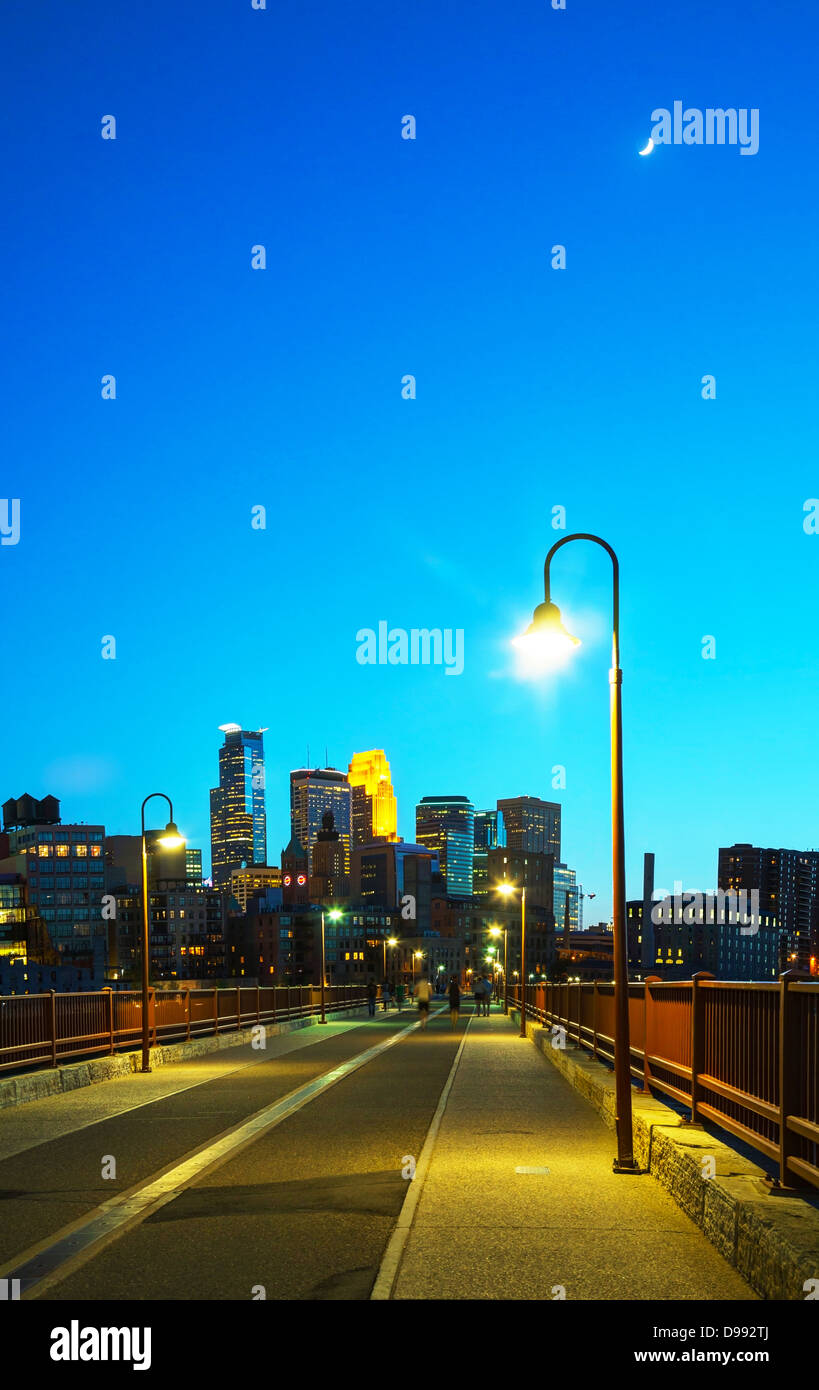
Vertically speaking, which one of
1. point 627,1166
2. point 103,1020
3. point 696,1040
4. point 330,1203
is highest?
point 696,1040

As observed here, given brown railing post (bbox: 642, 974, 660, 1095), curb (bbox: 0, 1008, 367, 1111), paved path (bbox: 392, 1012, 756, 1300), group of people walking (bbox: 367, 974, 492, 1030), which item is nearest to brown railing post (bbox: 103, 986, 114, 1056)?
curb (bbox: 0, 1008, 367, 1111)

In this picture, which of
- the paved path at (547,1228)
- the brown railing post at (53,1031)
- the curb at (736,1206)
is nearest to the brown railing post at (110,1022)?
the brown railing post at (53,1031)

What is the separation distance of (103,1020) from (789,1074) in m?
18.6

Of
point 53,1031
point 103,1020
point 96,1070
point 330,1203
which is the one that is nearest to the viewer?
point 330,1203

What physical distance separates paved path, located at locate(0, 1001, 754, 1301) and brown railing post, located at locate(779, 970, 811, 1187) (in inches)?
29.3

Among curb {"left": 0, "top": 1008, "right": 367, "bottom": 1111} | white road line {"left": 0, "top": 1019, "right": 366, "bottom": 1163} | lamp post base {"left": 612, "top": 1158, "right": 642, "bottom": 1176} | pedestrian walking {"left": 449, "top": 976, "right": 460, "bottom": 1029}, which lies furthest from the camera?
pedestrian walking {"left": 449, "top": 976, "right": 460, "bottom": 1029}

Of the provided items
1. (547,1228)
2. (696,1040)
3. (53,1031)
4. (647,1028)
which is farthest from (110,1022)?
(547,1228)

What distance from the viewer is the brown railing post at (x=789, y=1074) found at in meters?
Answer: 8.19

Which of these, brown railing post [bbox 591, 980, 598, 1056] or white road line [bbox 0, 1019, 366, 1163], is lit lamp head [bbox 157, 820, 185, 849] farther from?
brown railing post [bbox 591, 980, 598, 1056]

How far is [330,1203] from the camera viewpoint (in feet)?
33.3

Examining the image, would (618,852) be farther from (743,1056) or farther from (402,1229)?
(402,1229)

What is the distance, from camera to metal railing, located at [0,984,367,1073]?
20.2 meters

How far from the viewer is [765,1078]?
9.14 meters

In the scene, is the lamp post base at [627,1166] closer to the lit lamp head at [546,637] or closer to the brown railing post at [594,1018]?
the lit lamp head at [546,637]
